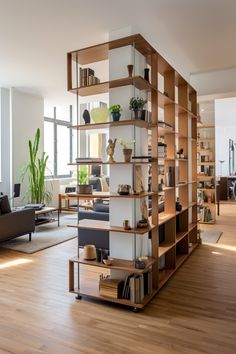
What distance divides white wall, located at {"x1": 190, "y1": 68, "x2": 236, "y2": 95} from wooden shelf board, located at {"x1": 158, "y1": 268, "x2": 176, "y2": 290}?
331 cm

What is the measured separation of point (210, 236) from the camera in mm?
5391

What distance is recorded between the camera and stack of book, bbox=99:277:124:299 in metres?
2.77

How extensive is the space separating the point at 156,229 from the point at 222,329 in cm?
104

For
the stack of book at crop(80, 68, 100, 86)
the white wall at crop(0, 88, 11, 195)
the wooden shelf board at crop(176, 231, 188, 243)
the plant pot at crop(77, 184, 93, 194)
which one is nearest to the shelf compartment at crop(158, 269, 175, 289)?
the wooden shelf board at crop(176, 231, 188, 243)

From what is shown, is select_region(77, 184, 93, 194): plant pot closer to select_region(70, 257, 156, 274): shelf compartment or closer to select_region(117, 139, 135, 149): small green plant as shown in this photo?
select_region(117, 139, 135, 149): small green plant

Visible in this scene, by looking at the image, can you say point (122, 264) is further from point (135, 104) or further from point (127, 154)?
point (135, 104)

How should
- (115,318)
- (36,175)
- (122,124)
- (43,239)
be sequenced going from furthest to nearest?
(36,175) < (43,239) < (122,124) < (115,318)

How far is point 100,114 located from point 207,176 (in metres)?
4.38

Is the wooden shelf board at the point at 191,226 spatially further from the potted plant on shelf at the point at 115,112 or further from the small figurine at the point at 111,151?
the potted plant on shelf at the point at 115,112

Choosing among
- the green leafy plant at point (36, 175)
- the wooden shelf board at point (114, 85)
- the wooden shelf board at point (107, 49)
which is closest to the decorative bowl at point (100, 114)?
the wooden shelf board at point (114, 85)

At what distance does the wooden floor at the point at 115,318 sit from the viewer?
2162mm

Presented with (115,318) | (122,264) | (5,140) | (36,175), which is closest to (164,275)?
(122,264)

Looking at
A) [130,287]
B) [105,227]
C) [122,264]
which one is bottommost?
[130,287]

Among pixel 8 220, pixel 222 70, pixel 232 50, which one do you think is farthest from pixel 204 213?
pixel 8 220
